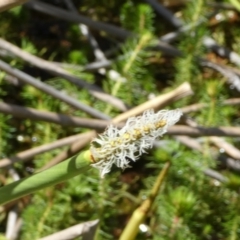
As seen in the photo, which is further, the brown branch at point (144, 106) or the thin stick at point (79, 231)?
the brown branch at point (144, 106)

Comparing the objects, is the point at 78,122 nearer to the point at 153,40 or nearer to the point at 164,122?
the point at 153,40

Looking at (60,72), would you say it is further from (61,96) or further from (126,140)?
(126,140)

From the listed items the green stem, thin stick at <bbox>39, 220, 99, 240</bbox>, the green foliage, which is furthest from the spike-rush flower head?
the green foliage

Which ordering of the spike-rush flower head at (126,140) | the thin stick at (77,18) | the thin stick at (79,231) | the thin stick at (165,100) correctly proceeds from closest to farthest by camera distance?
the spike-rush flower head at (126,140) → the thin stick at (79,231) → the thin stick at (165,100) → the thin stick at (77,18)

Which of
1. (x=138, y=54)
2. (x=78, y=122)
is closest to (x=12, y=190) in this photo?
(x=78, y=122)

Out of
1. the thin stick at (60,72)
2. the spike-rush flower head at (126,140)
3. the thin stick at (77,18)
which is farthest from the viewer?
the thin stick at (77,18)

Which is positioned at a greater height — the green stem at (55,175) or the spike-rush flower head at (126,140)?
the spike-rush flower head at (126,140)

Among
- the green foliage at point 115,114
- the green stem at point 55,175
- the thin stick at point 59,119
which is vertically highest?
the green stem at point 55,175

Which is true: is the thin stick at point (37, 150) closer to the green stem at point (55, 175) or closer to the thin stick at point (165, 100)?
the thin stick at point (165, 100)

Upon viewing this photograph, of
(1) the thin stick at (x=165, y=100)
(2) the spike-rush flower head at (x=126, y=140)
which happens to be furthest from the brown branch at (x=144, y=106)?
(2) the spike-rush flower head at (x=126, y=140)

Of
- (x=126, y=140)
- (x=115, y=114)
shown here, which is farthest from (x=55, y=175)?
(x=115, y=114)
